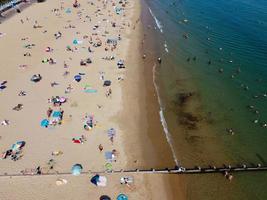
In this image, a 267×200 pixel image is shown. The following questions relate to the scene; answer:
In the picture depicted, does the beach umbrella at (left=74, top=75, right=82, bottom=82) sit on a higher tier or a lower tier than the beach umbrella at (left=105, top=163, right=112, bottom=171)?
higher

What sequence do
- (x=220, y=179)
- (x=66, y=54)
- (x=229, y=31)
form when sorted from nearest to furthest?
(x=220, y=179) → (x=66, y=54) → (x=229, y=31)

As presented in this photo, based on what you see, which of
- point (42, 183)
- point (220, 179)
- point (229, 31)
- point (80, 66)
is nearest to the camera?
point (42, 183)

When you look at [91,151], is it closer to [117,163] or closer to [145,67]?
[117,163]

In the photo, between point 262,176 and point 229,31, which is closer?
point 262,176

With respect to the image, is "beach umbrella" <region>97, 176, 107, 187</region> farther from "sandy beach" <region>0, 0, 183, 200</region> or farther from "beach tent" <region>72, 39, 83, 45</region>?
"beach tent" <region>72, 39, 83, 45</region>

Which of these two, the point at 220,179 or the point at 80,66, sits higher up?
the point at 80,66

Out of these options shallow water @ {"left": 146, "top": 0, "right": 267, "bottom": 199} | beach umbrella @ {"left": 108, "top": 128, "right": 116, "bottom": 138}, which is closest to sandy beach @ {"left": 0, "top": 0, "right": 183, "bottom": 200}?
beach umbrella @ {"left": 108, "top": 128, "right": 116, "bottom": 138}

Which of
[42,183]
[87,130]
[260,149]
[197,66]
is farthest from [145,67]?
[42,183]
